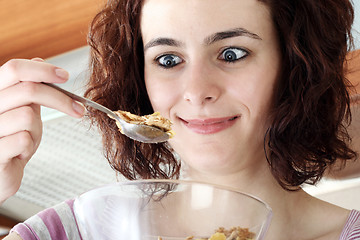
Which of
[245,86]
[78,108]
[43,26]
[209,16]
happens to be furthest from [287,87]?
[43,26]

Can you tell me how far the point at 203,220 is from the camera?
2.52 ft

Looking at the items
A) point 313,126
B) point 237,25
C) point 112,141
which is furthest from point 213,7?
point 112,141

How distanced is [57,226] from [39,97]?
0.50 meters

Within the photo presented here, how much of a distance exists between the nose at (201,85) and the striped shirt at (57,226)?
1.35 ft

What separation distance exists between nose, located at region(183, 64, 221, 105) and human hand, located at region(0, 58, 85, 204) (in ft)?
0.90

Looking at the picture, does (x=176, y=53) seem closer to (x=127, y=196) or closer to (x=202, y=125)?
(x=202, y=125)

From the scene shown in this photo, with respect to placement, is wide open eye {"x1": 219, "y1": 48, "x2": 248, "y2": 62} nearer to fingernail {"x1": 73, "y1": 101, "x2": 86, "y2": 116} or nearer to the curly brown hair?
the curly brown hair

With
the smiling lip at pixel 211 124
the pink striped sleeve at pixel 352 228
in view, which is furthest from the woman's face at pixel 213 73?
the pink striped sleeve at pixel 352 228

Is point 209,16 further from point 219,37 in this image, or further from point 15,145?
point 15,145

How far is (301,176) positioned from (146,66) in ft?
1.41

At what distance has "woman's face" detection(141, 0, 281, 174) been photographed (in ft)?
3.63

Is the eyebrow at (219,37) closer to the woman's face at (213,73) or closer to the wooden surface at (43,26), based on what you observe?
the woman's face at (213,73)

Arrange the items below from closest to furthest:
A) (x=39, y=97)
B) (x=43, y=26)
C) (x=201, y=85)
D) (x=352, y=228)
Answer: (x=39, y=97)
(x=201, y=85)
(x=352, y=228)
(x=43, y=26)

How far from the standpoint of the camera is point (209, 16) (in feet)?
3.63
